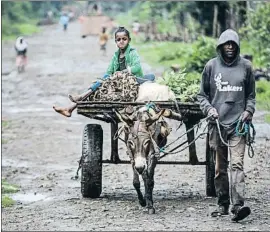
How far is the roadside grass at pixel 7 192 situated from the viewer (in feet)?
38.0

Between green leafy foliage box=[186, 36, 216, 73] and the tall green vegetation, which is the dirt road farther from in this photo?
the tall green vegetation

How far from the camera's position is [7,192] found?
41.8ft

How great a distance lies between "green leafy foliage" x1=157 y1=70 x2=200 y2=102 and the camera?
1018 centimetres

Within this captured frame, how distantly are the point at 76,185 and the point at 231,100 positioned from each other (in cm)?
459

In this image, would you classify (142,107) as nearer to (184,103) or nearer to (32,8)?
(184,103)

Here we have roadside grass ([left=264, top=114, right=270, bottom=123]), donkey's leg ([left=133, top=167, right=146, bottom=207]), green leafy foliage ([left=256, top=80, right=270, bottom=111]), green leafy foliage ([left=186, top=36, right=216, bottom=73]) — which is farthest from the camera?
green leafy foliage ([left=186, top=36, right=216, bottom=73])

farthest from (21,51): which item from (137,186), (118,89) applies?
(137,186)

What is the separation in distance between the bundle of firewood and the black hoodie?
4.13ft

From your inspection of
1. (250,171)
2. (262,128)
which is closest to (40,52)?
(262,128)

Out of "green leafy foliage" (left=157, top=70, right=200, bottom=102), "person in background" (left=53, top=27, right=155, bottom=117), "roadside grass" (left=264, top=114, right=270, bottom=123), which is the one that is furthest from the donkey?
"roadside grass" (left=264, top=114, right=270, bottom=123)

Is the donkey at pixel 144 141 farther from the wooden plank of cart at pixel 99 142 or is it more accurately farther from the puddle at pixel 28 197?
the puddle at pixel 28 197

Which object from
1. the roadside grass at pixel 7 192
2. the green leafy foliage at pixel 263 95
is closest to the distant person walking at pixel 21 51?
the green leafy foliage at pixel 263 95

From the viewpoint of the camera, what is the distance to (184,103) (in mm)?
9977

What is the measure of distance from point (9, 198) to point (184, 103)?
3444 millimetres
